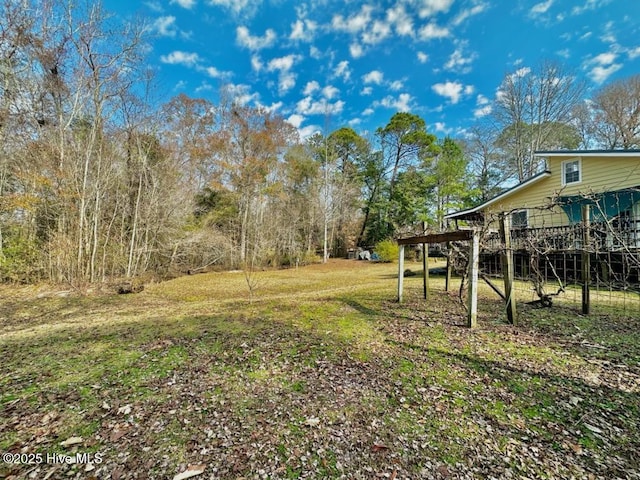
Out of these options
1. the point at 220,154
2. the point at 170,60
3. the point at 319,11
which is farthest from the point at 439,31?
the point at 220,154

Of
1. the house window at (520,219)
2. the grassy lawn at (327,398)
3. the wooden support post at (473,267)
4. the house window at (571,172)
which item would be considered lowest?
the grassy lawn at (327,398)

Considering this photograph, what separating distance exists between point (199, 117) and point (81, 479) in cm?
1658

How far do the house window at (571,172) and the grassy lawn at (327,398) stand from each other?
22.9 feet

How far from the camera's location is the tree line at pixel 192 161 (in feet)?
26.2

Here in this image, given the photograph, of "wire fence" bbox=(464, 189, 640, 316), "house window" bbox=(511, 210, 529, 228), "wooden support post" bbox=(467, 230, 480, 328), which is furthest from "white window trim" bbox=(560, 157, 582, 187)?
"wooden support post" bbox=(467, 230, 480, 328)

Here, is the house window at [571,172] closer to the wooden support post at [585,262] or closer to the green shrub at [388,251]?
the wooden support post at [585,262]

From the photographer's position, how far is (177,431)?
6.40 feet

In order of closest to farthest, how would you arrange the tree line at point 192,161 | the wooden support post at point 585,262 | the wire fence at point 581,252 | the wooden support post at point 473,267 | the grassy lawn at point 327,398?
the grassy lawn at point 327,398 → the wooden support post at point 473,267 → the wire fence at point 581,252 → the wooden support post at point 585,262 → the tree line at point 192,161

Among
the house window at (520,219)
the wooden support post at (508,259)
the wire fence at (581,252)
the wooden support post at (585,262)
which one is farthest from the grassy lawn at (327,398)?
the house window at (520,219)

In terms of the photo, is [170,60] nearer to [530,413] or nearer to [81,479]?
[81,479]

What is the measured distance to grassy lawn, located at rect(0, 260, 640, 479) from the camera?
5.45 feet

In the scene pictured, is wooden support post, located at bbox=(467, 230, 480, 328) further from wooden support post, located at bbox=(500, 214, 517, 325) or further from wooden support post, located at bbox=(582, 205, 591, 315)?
wooden support post, located at bbox=(582, 205, 591, 315)

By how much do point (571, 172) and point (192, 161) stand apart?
53.4ft

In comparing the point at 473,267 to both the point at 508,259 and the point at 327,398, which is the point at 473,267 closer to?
the point at 508,259
